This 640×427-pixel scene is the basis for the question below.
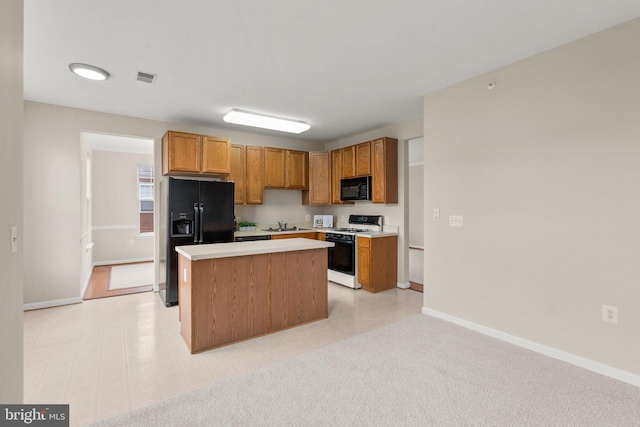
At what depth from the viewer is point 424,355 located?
2564 mm

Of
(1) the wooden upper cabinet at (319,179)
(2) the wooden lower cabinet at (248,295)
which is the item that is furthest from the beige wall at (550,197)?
(1) the wooden upper cabinet at (319,179)

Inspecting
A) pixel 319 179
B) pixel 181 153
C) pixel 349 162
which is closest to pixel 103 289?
pixel 181 153

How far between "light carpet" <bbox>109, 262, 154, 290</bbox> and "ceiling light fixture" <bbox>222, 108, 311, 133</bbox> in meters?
3.19

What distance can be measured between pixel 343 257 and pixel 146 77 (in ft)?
11.6

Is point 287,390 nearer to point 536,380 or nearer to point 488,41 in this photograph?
point 536,380

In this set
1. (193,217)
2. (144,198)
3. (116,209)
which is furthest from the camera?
(144,198)

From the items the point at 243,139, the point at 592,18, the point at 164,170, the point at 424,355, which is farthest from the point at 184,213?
the point at 592,18

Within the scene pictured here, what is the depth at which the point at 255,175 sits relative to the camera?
5160 millimetres

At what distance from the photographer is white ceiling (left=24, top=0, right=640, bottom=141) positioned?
79.0 inches

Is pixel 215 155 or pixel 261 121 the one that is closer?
pixel 261 121

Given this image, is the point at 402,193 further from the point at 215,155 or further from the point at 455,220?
the point at 215,155

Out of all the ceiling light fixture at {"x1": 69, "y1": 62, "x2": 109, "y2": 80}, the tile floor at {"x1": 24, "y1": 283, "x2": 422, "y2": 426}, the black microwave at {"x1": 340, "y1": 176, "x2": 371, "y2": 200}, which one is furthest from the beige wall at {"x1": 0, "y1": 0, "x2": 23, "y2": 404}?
the black microwave at {"x1": 340, "y1": 176, "x2": 371, "y2": 200}

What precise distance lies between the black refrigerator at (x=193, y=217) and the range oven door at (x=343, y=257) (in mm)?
1737

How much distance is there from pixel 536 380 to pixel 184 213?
409cm
